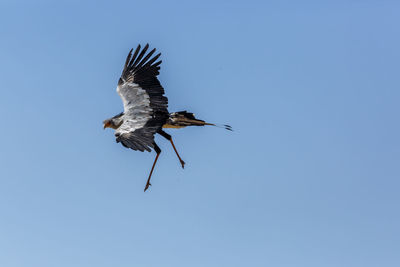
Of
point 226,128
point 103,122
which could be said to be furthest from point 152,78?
point 226,128

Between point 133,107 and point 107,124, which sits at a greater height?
point 133,107

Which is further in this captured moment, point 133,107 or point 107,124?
point 107,124

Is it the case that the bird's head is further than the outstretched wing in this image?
Yes

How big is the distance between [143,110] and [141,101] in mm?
780

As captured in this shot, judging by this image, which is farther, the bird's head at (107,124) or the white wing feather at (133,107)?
the bird's head at (107,124)

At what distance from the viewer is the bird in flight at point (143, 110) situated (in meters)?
20.5

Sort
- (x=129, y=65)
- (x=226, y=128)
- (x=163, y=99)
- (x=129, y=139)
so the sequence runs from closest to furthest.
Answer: (x=129, y=139) → (x=226, y=128) → (x=163, y=99) → (x=129, y=65)

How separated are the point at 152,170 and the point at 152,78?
3.67m

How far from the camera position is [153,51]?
2486cm

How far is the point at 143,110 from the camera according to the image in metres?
22.9

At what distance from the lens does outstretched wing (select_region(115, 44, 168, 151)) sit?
20.2m

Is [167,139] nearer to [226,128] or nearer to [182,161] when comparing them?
[182,161]

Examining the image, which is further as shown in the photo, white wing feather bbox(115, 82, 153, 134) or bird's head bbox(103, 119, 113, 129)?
bird's head bbox(103, 119, 113, 129)

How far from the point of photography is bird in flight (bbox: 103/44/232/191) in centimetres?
2048
